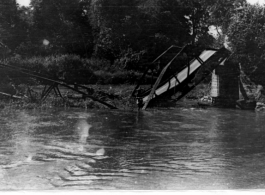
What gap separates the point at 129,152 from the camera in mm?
8023

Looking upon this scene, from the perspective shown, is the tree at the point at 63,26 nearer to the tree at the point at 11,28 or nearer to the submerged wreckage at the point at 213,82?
the tree at the point at 11,28

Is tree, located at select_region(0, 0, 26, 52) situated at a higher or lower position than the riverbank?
higher

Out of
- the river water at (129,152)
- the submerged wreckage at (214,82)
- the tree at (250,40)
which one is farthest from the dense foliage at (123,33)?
the river water at (129,152)

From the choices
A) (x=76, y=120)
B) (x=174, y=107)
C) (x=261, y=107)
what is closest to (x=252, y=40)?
(x=261, y=107)

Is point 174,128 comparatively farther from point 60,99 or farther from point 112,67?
point 112,67

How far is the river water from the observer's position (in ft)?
18.6

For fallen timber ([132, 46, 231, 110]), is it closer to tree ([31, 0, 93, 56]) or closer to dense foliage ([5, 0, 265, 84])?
dense foliage ([5, 0, 265, 84])

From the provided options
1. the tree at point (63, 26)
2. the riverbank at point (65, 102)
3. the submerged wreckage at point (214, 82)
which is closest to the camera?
the riverbank at point (65, 102)

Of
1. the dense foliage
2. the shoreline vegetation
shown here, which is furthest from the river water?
the dense foliage

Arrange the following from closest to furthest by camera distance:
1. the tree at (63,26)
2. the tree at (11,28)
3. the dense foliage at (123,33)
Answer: the dense foliage at (123,33) → the tree at (11,28) → the tree at (63,26)

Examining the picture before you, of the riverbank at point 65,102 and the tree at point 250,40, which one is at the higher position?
the tree at point 250,40

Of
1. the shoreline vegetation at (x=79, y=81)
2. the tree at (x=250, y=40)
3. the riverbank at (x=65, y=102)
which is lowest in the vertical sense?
the riverbank at (x=65, y=102)

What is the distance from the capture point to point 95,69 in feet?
78.2

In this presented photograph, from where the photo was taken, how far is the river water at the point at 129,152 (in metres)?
5.67
